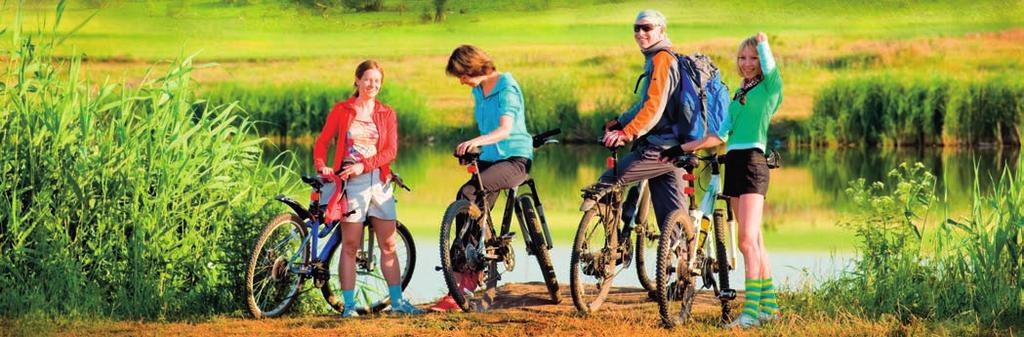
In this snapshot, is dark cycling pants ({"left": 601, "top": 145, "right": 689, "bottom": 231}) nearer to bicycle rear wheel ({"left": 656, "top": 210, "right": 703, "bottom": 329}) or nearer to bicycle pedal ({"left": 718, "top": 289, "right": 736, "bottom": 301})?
bicycle rear wheel ({"left": 656, "top": 210, "right": 703, "bottom": 329})

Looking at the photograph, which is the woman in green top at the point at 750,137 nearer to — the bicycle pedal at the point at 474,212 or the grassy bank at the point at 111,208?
the bicycle pedal at the point at 474,212

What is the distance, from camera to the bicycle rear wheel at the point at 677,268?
8.95 meters

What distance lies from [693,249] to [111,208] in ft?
11.2

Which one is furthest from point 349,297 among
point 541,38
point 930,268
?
point 541,38

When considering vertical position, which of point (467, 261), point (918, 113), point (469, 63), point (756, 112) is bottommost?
point (918, 113)

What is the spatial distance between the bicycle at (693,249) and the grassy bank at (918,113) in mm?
15486

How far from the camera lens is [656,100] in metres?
9.59

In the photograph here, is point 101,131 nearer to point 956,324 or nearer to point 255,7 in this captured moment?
point 956,324

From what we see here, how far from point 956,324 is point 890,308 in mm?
481

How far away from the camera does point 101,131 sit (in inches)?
412

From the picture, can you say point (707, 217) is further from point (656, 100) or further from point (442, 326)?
point (442, 326)

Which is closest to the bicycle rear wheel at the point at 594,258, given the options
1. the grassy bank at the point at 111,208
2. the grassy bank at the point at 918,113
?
the grassy bank at the point at 111,208

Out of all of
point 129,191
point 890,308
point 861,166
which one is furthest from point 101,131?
point 861,166

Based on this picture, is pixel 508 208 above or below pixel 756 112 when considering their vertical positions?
below
